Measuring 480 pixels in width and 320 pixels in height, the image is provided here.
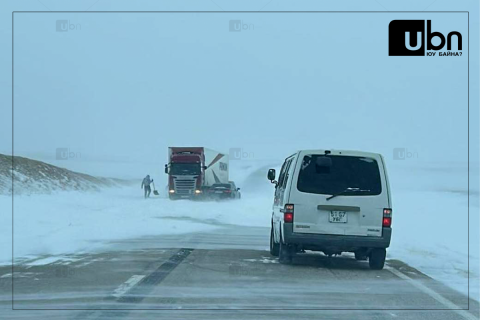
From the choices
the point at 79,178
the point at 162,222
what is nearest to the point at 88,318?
the point at 162,222

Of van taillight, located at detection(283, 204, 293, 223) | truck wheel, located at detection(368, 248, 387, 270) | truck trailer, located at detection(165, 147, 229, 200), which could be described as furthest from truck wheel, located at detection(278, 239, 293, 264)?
truck trailer, located at detection(165, 147, 229, 200)

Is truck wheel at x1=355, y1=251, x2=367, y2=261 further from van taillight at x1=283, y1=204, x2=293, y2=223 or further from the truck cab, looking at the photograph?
the truck cab

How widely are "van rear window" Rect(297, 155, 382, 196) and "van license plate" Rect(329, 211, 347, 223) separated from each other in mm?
327

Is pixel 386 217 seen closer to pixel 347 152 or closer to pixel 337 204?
pixel 337 204

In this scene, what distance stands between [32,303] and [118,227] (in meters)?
14.0

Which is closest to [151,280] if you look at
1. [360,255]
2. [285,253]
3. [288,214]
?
[288,214]

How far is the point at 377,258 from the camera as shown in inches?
529

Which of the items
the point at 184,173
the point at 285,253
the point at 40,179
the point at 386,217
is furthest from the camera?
the point at 40,179

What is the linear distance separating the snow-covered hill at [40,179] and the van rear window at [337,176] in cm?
3367

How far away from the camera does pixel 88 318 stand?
8055mm

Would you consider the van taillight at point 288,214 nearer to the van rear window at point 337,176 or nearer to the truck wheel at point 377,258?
the van rear window at point 337,176

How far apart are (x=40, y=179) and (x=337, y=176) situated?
49.8 metres

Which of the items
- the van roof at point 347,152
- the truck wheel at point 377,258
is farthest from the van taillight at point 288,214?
the truck wheel at point 377,258

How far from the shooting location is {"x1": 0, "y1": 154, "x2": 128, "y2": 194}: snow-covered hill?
51031 millimetres
